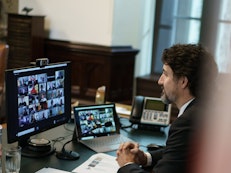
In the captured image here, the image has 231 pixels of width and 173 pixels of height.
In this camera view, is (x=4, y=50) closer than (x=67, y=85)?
No

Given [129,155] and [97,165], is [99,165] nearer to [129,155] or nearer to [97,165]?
[97,165]

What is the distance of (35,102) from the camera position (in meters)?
1.73

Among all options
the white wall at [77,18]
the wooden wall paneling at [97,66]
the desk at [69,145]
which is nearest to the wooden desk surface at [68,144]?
the desk at [69,145]

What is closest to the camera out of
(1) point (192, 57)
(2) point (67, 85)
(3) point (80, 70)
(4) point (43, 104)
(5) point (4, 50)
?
(1) point (192, 57)

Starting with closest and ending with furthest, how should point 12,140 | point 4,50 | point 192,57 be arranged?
1. point 192,57
2. point 12,140
3. point 4,50

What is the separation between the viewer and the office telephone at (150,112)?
229 centimetres

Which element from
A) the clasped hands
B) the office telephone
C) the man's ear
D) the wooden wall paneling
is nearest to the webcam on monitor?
the clasped hands

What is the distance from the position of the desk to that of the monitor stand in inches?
1.1

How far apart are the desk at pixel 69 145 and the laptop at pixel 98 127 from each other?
0.05 meters

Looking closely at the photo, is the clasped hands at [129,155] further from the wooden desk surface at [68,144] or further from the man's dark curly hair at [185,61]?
the man's dark curly hair at [185,61]

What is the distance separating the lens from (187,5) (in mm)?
4309

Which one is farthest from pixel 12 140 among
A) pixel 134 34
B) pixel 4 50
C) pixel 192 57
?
pixel 134 34

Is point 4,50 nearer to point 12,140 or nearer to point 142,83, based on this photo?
point 142,83

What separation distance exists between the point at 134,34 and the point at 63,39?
862mm
